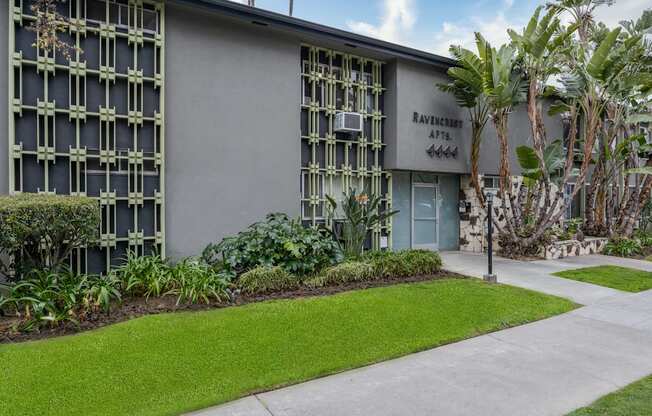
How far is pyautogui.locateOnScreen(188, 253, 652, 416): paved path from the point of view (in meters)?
3.57

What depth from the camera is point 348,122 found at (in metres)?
10.0

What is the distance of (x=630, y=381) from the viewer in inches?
163

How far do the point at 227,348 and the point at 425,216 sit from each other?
336 inches

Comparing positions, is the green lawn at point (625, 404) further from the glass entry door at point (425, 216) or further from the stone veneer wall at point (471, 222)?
the stone veneer wall at point (471, 222)

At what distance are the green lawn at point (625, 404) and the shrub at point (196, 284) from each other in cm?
476

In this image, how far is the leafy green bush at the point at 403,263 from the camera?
830 centimetres

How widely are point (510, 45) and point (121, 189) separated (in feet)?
31.4

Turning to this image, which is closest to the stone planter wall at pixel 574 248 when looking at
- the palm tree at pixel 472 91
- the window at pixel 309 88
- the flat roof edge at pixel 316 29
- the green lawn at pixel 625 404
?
the palm tree at pixel 472 91

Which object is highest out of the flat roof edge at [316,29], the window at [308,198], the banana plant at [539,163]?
the flat roof edge at [316,29]

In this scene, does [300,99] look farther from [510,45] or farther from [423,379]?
[423,379]

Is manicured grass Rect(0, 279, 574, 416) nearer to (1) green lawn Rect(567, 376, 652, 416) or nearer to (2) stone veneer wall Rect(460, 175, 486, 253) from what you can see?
(1) green lawn Rect(567, 376, 652, 416)

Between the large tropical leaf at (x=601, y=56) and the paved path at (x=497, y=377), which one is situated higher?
the large tropical leaf at (x=601, y=56)

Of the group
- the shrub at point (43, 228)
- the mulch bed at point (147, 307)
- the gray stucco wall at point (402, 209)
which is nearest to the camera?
the mulch bed at point (147, 307)

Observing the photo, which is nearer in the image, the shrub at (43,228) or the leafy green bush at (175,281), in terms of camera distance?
the shrub at (43,228)
